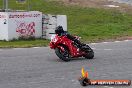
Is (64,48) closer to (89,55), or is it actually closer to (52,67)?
(89,55)

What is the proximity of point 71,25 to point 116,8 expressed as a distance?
10859mm

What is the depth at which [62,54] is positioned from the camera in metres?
17.6

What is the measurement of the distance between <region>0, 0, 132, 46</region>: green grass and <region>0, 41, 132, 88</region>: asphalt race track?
5401mm

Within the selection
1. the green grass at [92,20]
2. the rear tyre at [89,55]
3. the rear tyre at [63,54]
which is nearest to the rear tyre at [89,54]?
the rear tyre at [89,55]

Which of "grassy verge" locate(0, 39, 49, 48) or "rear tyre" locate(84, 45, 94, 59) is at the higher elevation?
"rear tyre" locate(84, 45, 94, 59)

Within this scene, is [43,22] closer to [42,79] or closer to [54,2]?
[42,79]

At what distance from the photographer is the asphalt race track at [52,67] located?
13.1 m

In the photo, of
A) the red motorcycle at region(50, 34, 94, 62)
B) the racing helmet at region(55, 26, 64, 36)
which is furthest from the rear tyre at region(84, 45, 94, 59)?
the racing helmet at region(55, 26, 64, 36)

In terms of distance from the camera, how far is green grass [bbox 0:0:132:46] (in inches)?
1181

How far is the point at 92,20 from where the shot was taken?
126 ft

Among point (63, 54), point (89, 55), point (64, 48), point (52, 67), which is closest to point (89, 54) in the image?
point (89, 55)

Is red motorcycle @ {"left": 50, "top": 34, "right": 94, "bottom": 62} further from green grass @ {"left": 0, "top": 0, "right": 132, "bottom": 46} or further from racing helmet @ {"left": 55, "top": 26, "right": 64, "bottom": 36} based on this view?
green grass @ {"left": 0, "top": 0, "right": 132, "bottom": 46}

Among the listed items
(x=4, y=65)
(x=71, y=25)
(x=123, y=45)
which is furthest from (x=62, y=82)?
(x=71, y=25)

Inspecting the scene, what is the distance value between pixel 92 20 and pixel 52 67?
897 inches
